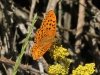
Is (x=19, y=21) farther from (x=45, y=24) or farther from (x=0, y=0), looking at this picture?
(x=45, y=24)

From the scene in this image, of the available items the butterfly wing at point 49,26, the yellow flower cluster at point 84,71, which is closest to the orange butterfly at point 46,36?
the butterfly wing at point 49,26

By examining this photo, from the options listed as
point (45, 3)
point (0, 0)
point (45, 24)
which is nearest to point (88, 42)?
point (45, 3)

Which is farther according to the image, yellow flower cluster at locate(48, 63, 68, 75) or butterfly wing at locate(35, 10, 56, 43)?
butterfly wing at locate(35, 10, 56, 43)

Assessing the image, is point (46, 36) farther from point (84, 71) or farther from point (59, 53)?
point (84, 71)

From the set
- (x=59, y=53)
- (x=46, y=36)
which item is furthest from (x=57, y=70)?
(x=46, y=36)

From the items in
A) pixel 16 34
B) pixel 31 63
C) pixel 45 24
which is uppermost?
pixel 45 24

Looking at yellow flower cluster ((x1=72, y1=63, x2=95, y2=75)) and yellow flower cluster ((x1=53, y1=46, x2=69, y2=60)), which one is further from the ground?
yellow flower cluster ((x1=53, y1=46, x2=69, y2=60))

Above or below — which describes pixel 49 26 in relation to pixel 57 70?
above

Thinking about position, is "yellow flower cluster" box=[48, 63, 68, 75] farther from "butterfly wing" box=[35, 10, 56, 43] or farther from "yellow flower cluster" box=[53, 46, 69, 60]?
"butterfly wing" box=[35, 10, 56, 43]

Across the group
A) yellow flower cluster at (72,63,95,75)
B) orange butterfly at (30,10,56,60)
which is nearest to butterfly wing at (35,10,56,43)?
orange butterfly at (30,10,56,60)
